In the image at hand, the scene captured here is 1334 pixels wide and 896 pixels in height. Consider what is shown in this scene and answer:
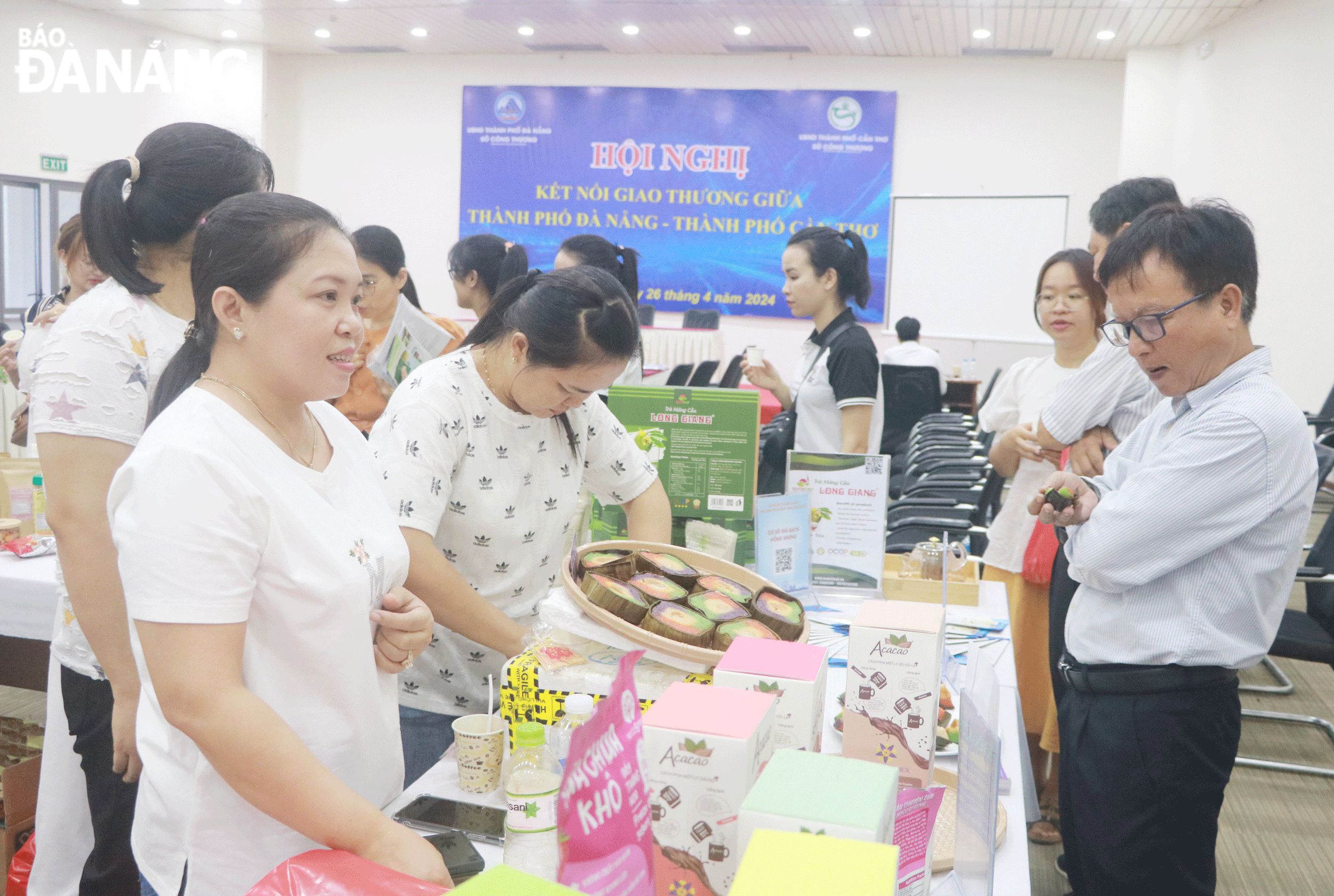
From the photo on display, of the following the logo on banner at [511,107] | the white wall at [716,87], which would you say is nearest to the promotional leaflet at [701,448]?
the white wall at [716,87]

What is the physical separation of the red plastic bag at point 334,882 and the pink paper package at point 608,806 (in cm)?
15

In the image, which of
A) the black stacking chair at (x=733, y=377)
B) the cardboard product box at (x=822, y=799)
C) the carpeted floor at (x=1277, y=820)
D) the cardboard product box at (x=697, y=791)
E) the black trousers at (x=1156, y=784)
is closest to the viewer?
the cardboard product box at (x=822, y=799)

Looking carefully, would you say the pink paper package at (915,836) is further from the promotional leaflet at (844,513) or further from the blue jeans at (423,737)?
the promotional leaflet at (844,513)

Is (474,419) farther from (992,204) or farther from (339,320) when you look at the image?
(992,204)

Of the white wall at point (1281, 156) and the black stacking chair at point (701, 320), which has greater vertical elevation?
the white wall at point (1281, 156)

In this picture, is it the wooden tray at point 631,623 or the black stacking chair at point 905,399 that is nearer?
the wooden tray at point 631,623

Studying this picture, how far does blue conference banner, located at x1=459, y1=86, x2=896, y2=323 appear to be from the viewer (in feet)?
34.0

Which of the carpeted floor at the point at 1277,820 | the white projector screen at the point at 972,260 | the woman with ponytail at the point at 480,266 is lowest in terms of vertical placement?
the carpeted floor at the point at 1277,820

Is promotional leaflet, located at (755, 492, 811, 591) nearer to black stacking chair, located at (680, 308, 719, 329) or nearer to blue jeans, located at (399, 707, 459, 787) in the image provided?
blue jeans, located at (399, 707, 459, 787)

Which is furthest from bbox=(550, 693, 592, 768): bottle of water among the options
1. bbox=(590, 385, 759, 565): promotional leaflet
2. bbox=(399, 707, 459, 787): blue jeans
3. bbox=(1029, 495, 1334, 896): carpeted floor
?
bbox=(1029, 495, 1334, 896): carpeted floor

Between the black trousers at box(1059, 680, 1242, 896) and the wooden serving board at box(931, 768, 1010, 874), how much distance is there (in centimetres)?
56

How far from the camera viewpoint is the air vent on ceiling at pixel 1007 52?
9.67 m

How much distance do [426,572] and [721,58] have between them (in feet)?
32.8

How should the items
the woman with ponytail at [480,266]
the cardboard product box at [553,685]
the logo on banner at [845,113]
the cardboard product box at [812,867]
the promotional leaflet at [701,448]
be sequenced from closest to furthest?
the cardboard product box at [812,867] < the cardboard product box at [553,685] < the promotional leaflet at [701,448] < the woman with ponytail at [480,266] < the logo on banner at [845,113]
